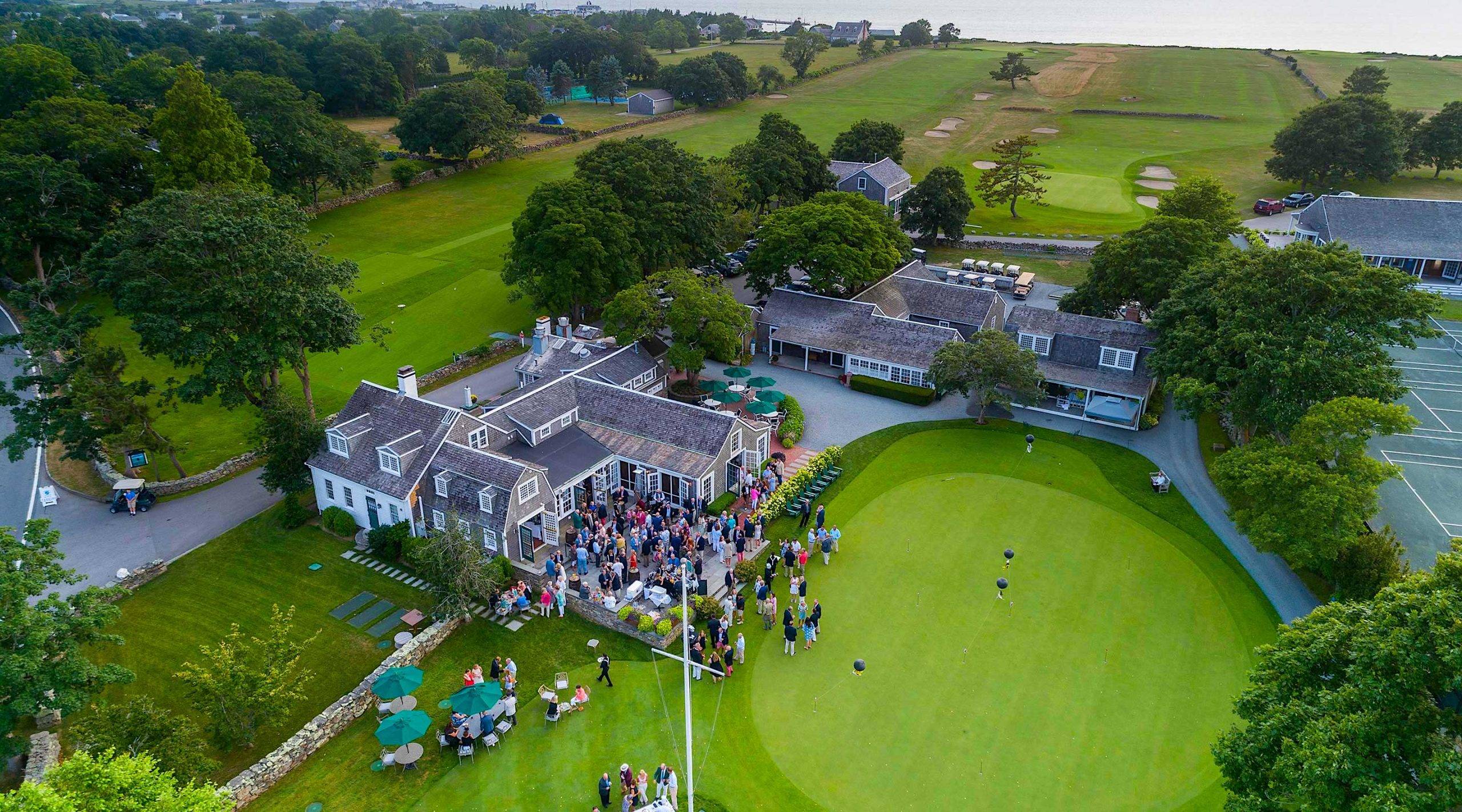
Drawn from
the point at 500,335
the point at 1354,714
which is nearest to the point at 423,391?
the point at 500,335

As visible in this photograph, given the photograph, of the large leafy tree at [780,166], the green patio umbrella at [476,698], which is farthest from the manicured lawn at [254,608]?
the large leafy tree at [780,166]

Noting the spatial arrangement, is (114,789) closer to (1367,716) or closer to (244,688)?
(244,688)

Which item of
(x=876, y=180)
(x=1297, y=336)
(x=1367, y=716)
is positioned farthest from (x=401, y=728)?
(x=876, y=180)

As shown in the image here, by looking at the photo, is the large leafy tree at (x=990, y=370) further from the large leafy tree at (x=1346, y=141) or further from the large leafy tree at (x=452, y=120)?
the large leafy tree at (x=452, y=120)

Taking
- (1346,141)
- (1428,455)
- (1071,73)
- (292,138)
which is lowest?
(1428,455)

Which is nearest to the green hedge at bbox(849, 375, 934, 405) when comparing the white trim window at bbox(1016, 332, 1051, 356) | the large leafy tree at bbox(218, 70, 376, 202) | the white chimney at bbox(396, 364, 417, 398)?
the white trim window at bbox(1016, 332, 1051, 356)

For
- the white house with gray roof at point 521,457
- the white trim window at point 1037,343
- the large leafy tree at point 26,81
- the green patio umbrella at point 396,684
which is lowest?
the green patio umbrella at point 396,684

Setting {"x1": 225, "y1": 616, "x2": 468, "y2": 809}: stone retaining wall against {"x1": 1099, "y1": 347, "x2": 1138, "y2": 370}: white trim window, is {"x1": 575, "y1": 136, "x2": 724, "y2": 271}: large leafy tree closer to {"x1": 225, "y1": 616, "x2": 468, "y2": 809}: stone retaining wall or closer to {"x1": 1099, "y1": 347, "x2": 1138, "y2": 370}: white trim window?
{"x1": 1099, "y1": 347, "x2": 1138, "y2": 370}: white trim window
